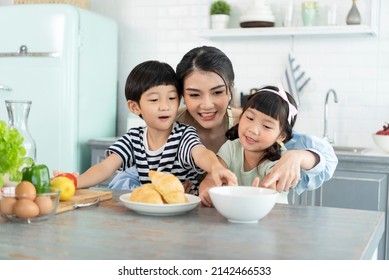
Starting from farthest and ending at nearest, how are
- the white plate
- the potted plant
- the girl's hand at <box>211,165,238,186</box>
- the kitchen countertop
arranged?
1. the potted plant
2. the girl's hand at <box>211,165,238,186</box>
3. the white plate
4. the kitchen countertop

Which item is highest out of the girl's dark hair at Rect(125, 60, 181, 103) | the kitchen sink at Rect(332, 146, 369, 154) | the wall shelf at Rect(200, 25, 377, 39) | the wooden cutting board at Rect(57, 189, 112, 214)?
the wall shelf at Rect(200, 25, 377, 39)

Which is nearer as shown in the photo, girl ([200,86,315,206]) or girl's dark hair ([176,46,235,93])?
girl ([200,86,315,206])

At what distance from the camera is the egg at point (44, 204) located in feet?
4.72

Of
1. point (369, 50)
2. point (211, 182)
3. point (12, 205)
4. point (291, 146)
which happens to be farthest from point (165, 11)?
point (12, 205)

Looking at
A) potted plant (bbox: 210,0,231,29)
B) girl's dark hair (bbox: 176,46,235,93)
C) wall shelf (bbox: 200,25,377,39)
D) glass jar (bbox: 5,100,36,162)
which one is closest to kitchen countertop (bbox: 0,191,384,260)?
glass jar (bbox: 5,100,36,162)

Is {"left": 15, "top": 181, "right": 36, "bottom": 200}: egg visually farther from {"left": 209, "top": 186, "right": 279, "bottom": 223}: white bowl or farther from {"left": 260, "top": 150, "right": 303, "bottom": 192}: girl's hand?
{"left": 260, "top": 150, "right": 303, "bottom": 192}: girl's hand

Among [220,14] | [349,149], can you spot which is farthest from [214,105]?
[220,14]

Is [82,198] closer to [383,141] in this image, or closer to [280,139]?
[280,139]

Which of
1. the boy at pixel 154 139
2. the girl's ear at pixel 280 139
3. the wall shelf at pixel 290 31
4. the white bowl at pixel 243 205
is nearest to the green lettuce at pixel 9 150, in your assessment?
the white bowl at pixel 243 205

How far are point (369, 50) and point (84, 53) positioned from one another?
2.11 metres

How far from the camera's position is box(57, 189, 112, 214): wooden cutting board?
1.62 m

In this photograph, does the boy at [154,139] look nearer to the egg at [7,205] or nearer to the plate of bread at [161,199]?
the plate of bread at [161,199]

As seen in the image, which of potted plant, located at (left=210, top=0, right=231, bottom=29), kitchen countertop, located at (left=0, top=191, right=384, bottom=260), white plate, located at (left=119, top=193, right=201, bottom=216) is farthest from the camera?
potted plant, located at (left=210, top=0, right=231, bottom=29)

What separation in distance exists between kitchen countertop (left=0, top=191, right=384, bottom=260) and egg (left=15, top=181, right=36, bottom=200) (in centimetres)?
7
